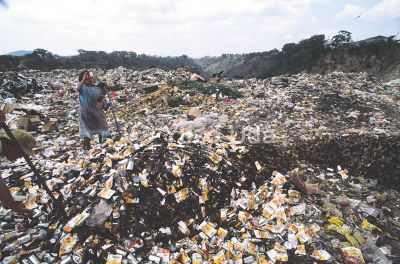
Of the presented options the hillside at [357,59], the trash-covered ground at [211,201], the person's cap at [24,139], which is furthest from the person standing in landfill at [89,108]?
the hillside at [357,59]

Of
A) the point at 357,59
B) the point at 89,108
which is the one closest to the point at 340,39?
the point at 357,59

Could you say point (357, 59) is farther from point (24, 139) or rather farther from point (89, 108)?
point (24, 139)

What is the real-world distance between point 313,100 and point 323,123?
183cm

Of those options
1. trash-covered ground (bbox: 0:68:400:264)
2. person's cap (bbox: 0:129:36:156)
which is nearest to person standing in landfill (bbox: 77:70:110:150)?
trash-covered ground (bbox: 0:68:400:264)

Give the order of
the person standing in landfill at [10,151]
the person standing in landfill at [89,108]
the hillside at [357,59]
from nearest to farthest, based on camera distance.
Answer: the person standing in landfill at [10,151]
the person standing in landfill at [89,108]
the hillside at [357,59]

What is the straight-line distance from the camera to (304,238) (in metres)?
2.75

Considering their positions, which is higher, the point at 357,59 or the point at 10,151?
the point at 357,59

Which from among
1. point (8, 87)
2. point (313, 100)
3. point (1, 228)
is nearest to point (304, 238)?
point (1, 228)

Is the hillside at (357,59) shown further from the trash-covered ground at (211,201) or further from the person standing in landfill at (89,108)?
the person standing in landfill at (89,108)

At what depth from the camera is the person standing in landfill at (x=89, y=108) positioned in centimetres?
426

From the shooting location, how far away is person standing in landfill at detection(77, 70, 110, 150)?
4.26 meters

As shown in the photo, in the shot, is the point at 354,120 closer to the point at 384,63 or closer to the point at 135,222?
the point at 135,222

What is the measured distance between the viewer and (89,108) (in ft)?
14.3

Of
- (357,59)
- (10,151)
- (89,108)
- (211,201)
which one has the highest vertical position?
(357,59)
